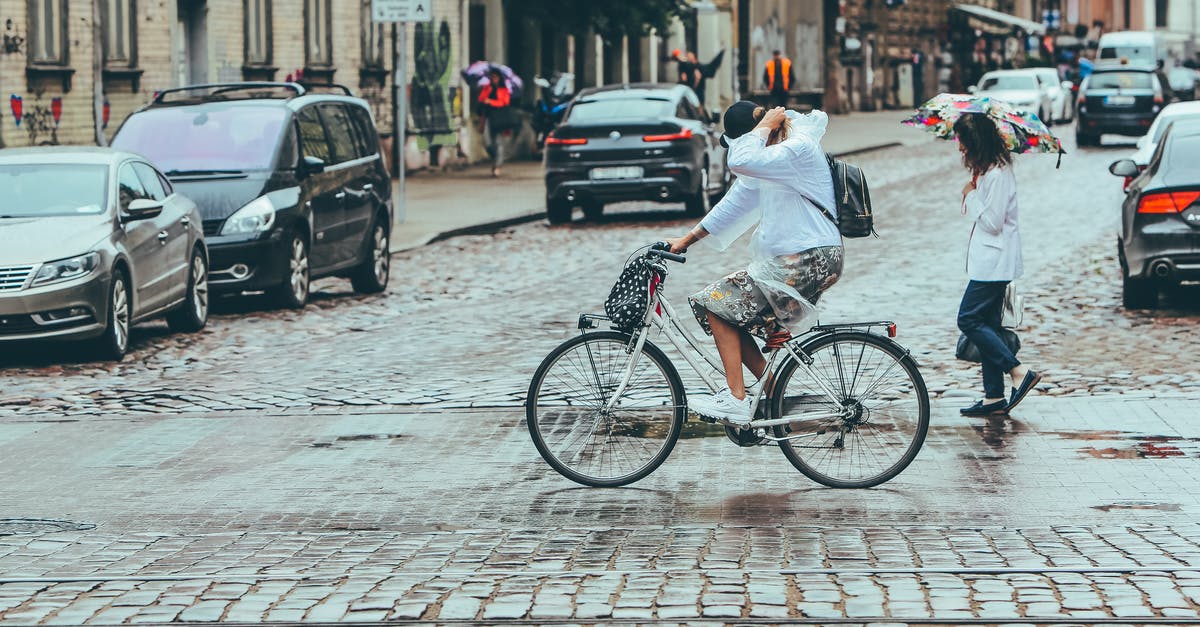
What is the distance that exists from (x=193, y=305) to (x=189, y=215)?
665 mm

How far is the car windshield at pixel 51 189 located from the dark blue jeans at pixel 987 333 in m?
6.10

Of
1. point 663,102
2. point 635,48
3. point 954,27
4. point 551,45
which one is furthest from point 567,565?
point 954,27

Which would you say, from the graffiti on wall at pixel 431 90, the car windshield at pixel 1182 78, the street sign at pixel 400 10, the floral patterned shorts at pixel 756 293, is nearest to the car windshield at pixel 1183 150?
the floral patterned shorts at pixel 756 293

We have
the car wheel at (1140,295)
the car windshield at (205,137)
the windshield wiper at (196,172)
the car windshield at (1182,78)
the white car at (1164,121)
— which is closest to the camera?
the car wheel at (1140,295)

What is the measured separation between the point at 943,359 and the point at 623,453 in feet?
14.4

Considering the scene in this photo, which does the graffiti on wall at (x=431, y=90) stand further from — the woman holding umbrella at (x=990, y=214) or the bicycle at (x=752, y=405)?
the bicycle at (x=752, y=405)

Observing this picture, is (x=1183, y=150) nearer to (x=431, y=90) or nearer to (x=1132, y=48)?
(x=431, y=90)

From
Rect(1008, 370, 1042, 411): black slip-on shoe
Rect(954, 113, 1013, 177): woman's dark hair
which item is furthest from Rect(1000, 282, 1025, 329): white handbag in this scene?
Rect(954, 113, 1013, 177): woman's dark hair

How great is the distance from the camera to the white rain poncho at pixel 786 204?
316 inches

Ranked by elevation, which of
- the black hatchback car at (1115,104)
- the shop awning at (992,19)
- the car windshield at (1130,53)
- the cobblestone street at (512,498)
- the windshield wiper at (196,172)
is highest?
the shop awning at (992,19)

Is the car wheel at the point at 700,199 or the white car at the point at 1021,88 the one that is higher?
the white car at the point at 1021,88

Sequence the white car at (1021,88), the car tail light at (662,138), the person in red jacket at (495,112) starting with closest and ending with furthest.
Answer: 1. the car tail light at (662,138)
2. the person in red jacket at (495,112)
3. the white car at (1021,88)

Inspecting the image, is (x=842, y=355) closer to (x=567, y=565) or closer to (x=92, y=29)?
(x=567, y=565)

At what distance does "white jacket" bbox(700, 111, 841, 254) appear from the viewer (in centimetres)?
802
